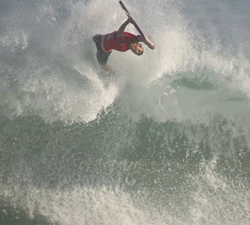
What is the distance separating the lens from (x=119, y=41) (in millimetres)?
6914

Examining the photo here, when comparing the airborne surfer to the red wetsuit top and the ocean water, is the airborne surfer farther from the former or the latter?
the ocean water

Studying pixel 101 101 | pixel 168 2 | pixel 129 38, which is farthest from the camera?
pixel 168 2

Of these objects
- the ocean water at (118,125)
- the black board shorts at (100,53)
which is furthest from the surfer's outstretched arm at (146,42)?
the black board shorts at (100,53)

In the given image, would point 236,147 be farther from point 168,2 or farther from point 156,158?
point 168,2

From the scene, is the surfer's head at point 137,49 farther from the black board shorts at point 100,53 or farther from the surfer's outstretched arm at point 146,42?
the black board shorts at point 100,53

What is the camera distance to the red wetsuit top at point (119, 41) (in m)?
6.86

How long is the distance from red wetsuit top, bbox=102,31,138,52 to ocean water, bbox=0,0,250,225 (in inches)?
23.6

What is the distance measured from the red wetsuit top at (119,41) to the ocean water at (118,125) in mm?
599

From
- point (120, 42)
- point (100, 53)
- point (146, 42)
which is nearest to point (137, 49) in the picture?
point (146, 42)

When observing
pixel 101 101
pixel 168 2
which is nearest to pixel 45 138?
pixel 101 101

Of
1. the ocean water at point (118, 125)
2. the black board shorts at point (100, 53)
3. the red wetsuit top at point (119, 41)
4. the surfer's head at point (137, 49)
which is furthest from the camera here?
the black board shorts at point (100, 53)

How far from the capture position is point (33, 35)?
371 inches

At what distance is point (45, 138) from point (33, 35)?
3552 mm

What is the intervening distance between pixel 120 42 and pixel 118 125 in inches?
69.7
